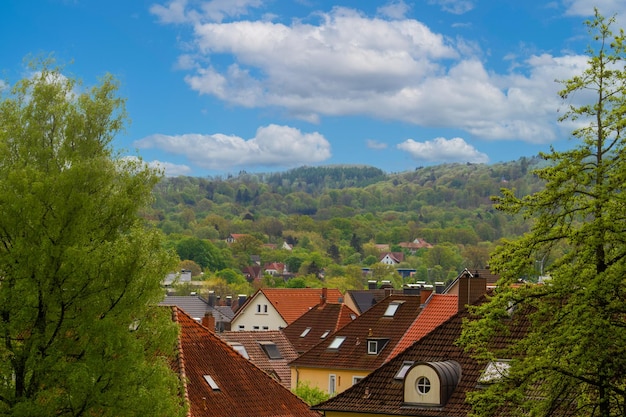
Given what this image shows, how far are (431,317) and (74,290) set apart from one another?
25.0 m

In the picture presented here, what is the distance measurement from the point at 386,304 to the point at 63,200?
107ft

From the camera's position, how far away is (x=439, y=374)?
29266 millimetres

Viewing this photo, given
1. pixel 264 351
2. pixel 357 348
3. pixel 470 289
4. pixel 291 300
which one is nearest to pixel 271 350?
pixel 264 351

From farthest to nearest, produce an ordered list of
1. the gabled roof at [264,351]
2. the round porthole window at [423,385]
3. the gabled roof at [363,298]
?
the gabled roof at [363,298] → the gabled roof at [264,351] → the round porthole window at [423,385]

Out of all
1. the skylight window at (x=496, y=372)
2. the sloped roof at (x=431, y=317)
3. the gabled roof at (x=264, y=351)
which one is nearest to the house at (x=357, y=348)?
the gabled roof at (x=264, y=351)

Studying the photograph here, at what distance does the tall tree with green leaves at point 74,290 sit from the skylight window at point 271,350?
30031 mm

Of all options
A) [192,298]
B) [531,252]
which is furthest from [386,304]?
[192,298]

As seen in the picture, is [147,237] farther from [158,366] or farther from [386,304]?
[386,304]

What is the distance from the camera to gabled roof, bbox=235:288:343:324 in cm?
8600

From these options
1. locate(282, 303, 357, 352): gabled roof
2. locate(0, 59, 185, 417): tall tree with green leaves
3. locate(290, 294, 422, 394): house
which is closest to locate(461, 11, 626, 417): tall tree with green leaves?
locate(0, 59, 185, 417): tall tree with green leaves

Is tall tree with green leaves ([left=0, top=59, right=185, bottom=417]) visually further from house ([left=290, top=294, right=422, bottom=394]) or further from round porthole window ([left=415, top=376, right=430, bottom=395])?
house ([left=290, top=294, right=422, bottom=394])

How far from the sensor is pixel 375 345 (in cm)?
4691

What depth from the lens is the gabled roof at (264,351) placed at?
4766cm

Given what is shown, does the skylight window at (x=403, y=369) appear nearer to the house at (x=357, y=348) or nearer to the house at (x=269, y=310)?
the house at (x=357, y=348)
